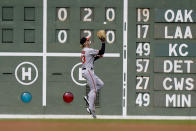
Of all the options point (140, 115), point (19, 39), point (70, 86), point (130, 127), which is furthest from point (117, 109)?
point (19, 39)

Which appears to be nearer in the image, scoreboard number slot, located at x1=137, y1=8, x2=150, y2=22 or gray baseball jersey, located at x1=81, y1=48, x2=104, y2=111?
gray baseball jersey, located at x1=81, y1=48, x2=104, y2=111

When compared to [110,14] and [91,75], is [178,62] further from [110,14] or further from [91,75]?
[91,75]

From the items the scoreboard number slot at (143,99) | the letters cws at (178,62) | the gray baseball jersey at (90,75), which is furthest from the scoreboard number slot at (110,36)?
the gray baseball jersey at (90,75)

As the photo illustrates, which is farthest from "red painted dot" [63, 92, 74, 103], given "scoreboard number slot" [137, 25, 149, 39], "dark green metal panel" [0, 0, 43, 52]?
"scoreboard number slot" [137, 25, 149, 39]

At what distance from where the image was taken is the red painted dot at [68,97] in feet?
36.1

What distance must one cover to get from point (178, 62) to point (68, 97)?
2.76 metres

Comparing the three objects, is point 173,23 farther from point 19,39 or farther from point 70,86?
point 19,39

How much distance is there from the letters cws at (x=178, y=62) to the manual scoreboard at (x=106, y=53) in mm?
24

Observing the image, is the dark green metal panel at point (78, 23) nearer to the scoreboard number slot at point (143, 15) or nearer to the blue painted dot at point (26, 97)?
the scoreboard number slot at point (143, 15)

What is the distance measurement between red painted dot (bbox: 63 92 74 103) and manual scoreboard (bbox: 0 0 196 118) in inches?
2.3

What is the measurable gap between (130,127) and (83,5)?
3408 millimetres

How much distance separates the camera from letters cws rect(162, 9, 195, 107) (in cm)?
1101

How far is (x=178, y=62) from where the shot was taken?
11.0 metres

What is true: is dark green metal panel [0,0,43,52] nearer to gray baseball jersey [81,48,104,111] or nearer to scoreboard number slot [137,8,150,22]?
gray baseball jersey [81,48,104,111]
